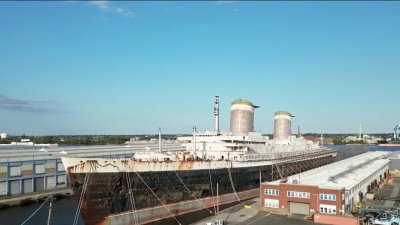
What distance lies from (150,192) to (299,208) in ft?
46.9

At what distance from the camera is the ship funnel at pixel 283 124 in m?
81.6

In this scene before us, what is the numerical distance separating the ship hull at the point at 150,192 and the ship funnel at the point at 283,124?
118ft

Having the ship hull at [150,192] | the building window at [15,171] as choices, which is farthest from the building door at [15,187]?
the ship hull at [150,192]

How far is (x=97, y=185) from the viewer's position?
98.3 feet

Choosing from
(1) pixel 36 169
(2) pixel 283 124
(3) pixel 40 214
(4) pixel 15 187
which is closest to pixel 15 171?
(4) pixel 15 187

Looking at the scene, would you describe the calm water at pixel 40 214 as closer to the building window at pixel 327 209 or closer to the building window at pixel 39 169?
the building window at pixel 39 169

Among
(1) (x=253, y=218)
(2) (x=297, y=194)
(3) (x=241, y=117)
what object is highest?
(3) (x=241, y=117)

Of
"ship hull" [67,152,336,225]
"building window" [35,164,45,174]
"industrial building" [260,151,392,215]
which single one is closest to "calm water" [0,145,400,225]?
"ship hull" [67,152,336,225]

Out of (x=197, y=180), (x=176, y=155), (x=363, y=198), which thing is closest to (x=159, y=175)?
(x=197, y=180)

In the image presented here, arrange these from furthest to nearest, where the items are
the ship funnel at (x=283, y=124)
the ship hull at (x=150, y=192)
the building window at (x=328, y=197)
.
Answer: the ship funnel at (x=283, y=124), the building window at (x=328, y=197), the ship hull at (x=150, y=192)

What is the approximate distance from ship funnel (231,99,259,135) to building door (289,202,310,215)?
893 inches

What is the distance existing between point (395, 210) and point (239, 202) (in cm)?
1686

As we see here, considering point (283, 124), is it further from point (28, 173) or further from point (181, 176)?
point (28, 173)

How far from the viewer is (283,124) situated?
81.4 metres
